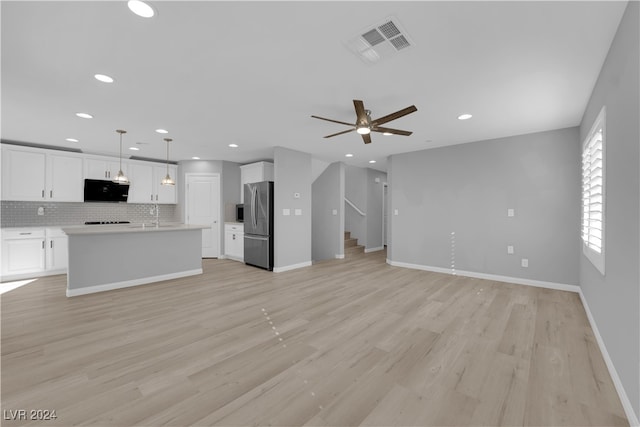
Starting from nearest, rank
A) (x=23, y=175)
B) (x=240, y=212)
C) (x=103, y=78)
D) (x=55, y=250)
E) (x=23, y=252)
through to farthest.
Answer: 1. (x=103, y=78)
2. (x=23, y=252)
3. (x=23, y=175)
4. (x=55, y=250)
5. (x=240, y=212)

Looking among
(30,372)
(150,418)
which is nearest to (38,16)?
(30,372)

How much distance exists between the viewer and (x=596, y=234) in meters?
2.62

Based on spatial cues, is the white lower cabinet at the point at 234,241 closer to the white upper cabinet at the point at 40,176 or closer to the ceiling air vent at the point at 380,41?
the white upper cabinet at the point at 40,176

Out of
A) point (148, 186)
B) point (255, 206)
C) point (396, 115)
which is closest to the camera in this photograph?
point (396, 115)

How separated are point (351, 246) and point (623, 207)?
6.37 m

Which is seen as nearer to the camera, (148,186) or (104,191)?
(104,191)

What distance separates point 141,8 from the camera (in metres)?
1.74

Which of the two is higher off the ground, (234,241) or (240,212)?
(240,212)

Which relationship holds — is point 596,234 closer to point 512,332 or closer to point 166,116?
point 512,332

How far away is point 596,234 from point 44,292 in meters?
7.00

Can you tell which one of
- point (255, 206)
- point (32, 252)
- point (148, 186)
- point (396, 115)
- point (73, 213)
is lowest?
point (32, 252)

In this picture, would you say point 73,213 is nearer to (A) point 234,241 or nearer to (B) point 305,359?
(A) point 234,241

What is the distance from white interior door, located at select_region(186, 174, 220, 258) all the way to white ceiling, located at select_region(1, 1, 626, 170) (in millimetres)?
2641

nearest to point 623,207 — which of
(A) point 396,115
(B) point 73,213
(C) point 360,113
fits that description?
(A) point 396,115
